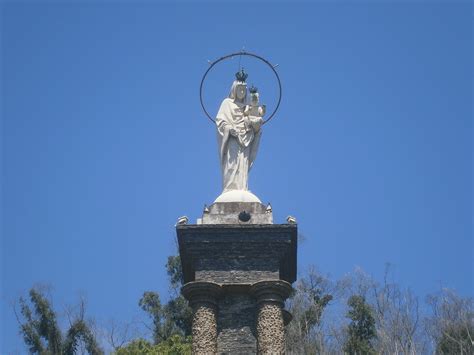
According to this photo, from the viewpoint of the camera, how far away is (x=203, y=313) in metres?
14.9

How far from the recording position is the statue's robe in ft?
54.3

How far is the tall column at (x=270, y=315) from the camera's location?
14.6 meters

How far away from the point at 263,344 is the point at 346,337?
17.2 metres

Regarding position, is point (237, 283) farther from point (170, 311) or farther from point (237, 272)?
point (170, 311)

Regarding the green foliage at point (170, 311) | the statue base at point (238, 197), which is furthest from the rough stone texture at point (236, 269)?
the green foliage at point (170, 311)

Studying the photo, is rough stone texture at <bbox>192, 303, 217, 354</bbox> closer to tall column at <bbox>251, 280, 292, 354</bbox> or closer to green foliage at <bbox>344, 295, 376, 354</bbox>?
tall column at <bbox>251, 280, 292, 354</bbox>

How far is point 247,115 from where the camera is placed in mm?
17047

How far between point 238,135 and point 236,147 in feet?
0.74

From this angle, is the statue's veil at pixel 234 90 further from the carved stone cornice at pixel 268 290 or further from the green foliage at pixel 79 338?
the green foliage at pixel 79 338

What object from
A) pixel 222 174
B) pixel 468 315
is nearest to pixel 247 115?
pixel 222 174

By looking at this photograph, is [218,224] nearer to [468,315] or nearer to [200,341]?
[200,341]

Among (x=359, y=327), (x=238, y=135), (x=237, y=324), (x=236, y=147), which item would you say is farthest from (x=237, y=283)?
(x=359, y=327)

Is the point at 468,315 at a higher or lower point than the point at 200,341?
higher

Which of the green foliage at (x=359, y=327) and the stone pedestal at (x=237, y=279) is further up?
the green foliage at (x=359, y=327)
